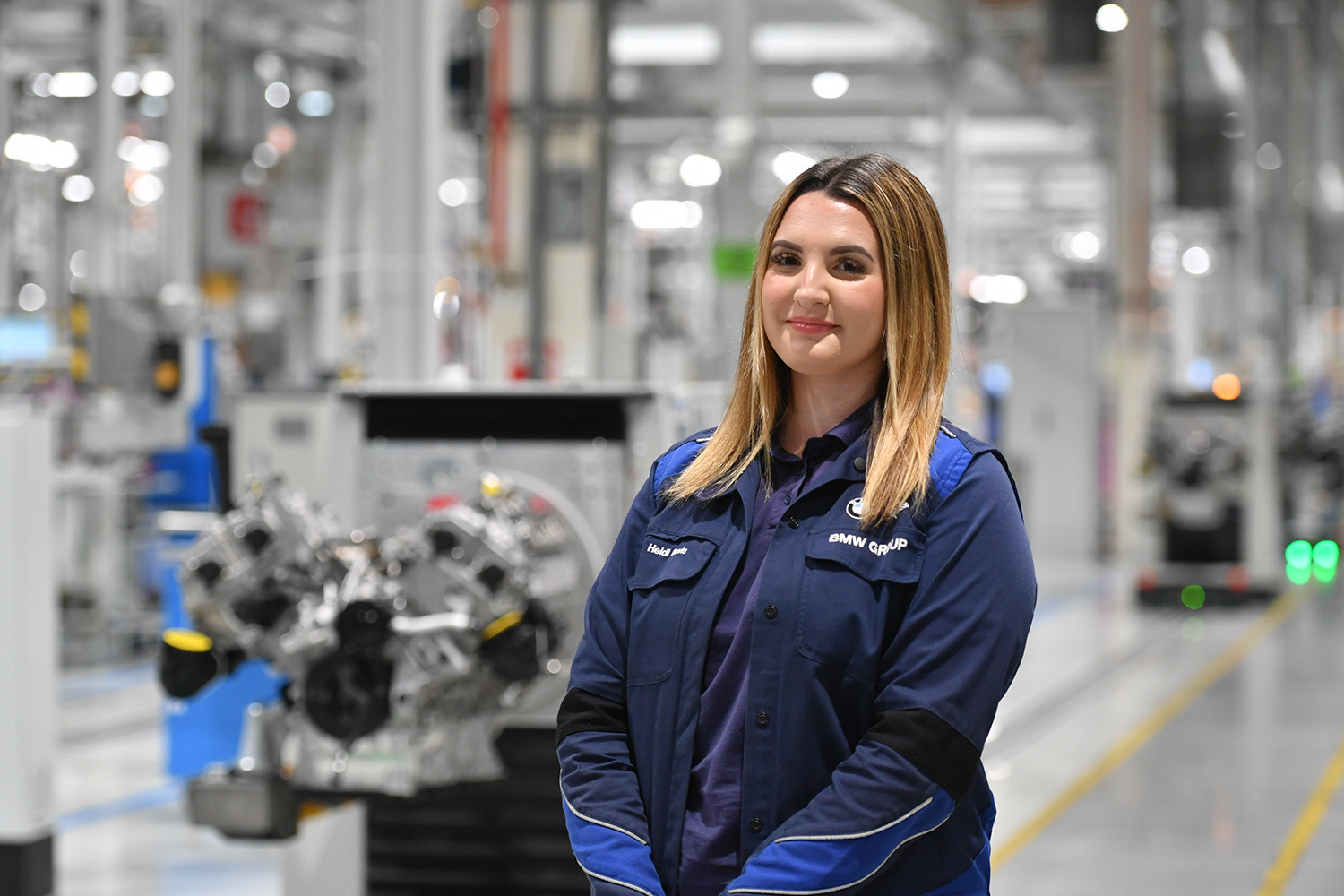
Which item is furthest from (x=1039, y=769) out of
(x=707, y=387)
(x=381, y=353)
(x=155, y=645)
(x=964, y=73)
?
(x=964, y=73)

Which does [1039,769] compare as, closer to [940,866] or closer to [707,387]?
[707,387]

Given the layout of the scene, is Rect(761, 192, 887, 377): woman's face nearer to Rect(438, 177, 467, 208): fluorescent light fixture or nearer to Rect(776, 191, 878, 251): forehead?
Rect(776, 191, 878, 251): forehead

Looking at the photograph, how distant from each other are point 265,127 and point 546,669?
45.2 ft

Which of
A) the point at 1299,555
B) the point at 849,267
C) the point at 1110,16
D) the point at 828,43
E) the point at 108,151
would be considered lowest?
the point at 1299,555

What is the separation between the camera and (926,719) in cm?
189

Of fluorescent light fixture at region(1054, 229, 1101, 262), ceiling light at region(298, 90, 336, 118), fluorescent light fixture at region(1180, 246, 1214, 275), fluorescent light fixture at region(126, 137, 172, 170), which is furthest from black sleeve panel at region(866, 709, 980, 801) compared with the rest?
fluorescent light fixture at region(1054, 229, 1101, 262)

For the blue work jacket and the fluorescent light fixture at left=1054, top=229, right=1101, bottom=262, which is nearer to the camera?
the blue work jacket

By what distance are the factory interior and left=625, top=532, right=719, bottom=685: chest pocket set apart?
406 millimetres

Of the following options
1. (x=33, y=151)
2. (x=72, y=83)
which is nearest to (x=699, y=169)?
(x=72, y=83)

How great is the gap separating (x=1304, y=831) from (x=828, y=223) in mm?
5121

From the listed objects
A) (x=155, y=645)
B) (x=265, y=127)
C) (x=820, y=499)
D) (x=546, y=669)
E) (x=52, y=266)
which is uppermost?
(x=265, y=127)

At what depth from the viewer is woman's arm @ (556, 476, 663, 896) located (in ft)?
6.41

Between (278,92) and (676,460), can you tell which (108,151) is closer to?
(278,92)

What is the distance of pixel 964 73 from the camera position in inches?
666
